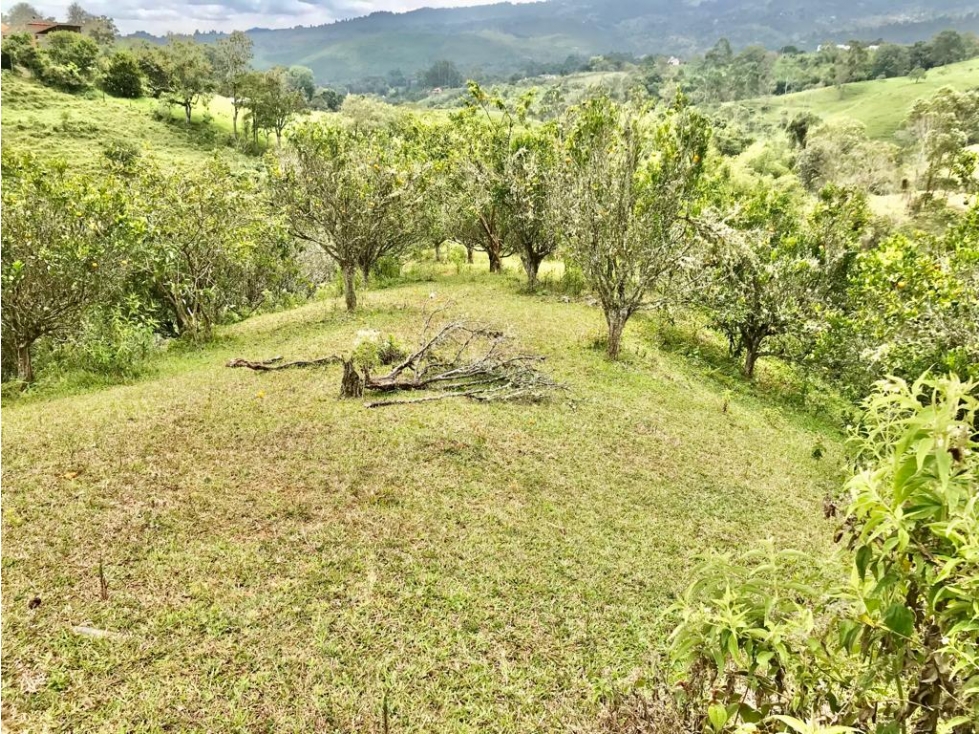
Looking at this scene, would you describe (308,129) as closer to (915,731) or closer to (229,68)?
(915,731)

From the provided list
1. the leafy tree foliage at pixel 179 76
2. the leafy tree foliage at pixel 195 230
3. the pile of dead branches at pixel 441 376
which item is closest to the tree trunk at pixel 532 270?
the pile of dead branches at pixel 441 376

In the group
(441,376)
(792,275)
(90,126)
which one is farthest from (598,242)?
(90,126)

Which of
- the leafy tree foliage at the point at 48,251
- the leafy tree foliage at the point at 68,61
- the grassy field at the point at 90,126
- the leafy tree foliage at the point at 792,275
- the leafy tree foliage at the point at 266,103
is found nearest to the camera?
the leafy tree foliage at the point at 48,251

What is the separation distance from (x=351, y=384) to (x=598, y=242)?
723 centimetres

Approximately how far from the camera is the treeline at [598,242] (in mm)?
10781

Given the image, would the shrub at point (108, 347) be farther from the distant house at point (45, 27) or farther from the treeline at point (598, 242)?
the distant house at point (45, 27)

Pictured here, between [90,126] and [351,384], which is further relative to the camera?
[90,126]

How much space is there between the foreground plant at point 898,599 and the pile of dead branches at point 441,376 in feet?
27.3

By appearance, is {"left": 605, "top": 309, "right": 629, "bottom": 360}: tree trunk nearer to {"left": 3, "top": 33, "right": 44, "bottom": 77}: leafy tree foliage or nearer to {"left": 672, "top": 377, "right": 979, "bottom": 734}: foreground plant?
{"left": 672, "top": 377, "right": 979, "bottom": 734}: foreground plant

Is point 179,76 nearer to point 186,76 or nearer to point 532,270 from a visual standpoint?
point 186,76

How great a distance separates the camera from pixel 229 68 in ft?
235

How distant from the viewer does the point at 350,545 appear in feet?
21.5

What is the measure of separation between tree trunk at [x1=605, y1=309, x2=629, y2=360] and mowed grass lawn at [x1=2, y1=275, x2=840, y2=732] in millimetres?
Answer: 3093

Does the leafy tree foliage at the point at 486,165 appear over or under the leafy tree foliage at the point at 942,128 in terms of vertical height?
under
